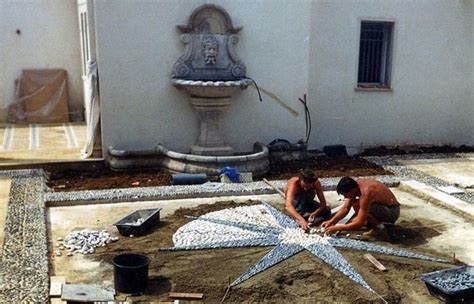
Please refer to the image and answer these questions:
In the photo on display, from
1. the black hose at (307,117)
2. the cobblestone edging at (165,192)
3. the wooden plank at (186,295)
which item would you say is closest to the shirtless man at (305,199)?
the cobblestone edging at (165,192)

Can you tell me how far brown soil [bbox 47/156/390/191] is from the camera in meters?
7.74

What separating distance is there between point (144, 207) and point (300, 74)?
4.13 metres

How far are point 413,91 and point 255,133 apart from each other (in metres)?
3.56

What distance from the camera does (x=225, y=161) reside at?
26.7ft

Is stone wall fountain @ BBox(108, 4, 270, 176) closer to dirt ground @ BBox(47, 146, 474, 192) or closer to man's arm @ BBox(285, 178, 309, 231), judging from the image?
dirt ground @ BBox(47, 146, 474, 192)

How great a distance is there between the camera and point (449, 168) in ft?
29.9

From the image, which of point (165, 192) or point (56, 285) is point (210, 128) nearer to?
point (165, 192)

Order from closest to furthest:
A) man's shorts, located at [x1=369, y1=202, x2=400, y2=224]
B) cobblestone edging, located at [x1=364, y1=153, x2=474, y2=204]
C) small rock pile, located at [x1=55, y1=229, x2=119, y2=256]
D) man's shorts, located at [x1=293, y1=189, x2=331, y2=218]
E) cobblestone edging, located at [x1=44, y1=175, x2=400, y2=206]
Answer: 1. small rock pile, located at [x1=55, y1=229, x2=119, y2=256]
2. man's shorts, located at [x1=369, y1=202, x2=400, y2=224]
3. man's shorts, located at [x1=293, y1=189, x2=331, y2=218]
4. cobblestone edging, located at [x1=44, y1=175, x2=400, y2=206]
5. cobblestone edging, located at [x1=364, y1=153, x2=474, y2=204]

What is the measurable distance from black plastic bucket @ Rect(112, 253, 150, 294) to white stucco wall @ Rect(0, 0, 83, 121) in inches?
399

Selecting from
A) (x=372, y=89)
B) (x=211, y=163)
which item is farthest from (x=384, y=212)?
(x=372, y=89)

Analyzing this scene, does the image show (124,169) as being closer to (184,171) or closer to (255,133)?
(184,171)

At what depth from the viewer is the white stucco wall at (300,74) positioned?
848 centimetres

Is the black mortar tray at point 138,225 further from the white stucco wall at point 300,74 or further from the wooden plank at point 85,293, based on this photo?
the white stucco wall at point 300,74

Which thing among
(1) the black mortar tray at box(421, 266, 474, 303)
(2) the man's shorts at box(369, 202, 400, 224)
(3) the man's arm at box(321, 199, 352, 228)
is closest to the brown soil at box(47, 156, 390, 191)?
(2) the man's shorts at box(369, 202, 400, 224)
